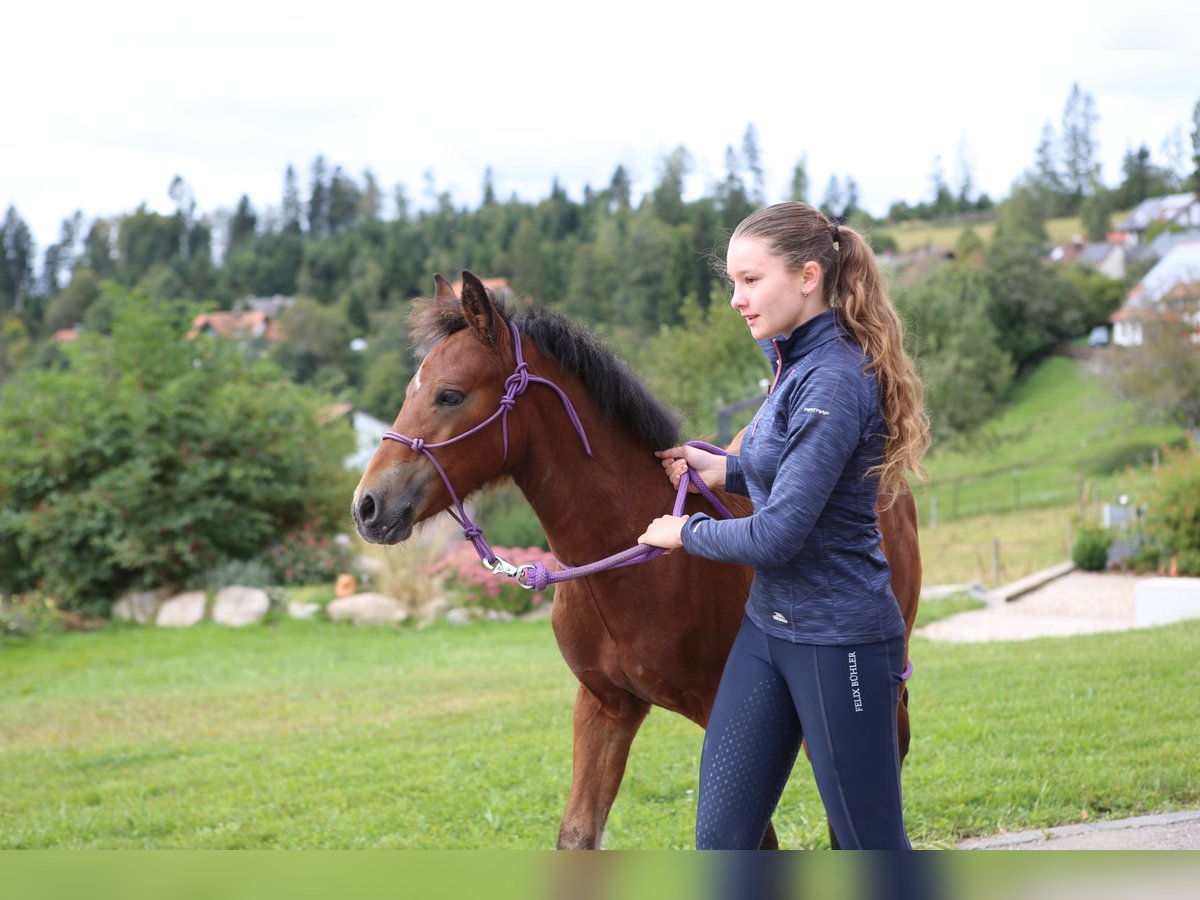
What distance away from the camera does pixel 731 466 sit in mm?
3012

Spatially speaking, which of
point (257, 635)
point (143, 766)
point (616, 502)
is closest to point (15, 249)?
point (257, 635)

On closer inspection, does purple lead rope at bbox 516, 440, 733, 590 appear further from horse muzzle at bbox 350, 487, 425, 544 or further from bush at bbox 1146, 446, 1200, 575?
bush at bbox 1146, 446, 1200, 575

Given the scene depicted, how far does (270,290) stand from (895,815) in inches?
3337

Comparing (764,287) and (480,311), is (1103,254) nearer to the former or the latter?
(480,311)

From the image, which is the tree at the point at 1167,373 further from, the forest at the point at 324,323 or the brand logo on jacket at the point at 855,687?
the brand logo on jacket at the point at 855,687

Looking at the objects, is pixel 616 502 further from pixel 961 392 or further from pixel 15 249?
pixel 15 249

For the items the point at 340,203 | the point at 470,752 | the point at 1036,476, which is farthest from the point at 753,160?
the point at 470,752

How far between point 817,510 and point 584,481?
96 cm

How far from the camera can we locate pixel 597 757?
331 centimetres

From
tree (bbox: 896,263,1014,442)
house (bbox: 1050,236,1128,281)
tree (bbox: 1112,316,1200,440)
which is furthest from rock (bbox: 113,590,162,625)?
house (bbox: 1050,236,1128,281)

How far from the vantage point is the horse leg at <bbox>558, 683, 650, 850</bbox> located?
323 cm

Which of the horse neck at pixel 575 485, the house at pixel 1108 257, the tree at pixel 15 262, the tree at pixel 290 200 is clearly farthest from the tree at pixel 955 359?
the tree at pixel 290 200

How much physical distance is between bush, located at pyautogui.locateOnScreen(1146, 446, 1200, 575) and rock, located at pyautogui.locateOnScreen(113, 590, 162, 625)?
43.9 feet

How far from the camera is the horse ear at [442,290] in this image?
315 centimetres
